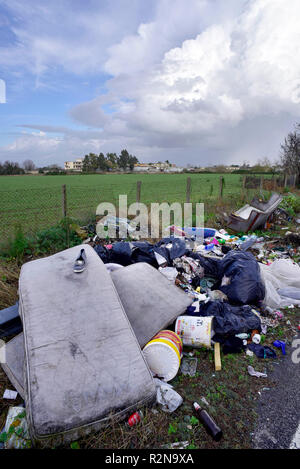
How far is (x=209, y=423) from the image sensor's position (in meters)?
1.94

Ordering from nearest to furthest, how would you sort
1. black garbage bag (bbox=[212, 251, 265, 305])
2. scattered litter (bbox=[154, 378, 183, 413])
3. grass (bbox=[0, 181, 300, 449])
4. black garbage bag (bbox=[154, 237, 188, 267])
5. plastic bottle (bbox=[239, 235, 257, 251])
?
grass (bbox=[0, 181, 300, 449]) → scattered litter (bbox=[154, 378, 183, 413]) → black garbage bag (bbox=[212, 251, 265, 305]) → black garbage bag (bbox=[154, 237, 188, 267]) → plastic bottle (bbox=[239, 235, 257, 251])

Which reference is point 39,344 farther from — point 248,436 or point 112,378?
point 248,436

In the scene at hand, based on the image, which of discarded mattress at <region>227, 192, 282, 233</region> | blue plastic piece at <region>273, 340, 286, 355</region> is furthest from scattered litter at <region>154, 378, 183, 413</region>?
discarded mattress at <region>227, 192, 282, 233</region>

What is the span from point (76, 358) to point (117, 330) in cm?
39

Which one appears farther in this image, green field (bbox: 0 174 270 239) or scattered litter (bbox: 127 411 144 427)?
green field (bbox: 0 174 270 239)

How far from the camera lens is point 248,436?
1.89m

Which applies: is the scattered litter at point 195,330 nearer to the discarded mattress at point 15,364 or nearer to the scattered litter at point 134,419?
the scattered litter at point 134,419

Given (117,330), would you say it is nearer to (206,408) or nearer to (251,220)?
(206,408)

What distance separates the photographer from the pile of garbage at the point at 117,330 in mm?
A: 1767

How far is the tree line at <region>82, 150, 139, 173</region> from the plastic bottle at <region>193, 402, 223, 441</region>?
54314mm

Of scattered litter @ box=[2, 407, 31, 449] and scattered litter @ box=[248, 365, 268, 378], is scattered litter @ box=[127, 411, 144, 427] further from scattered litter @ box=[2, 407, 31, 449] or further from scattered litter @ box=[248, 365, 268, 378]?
scattered litter @ box=[248, 365, 268, 378]

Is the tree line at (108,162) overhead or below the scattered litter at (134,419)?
overhead

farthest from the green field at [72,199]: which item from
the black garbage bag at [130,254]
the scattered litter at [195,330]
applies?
the scattered litter at [195,330]

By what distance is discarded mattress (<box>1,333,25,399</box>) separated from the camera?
6.87 ft
